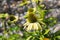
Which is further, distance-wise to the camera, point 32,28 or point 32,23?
point 32,23

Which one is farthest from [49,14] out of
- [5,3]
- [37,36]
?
[5,3]

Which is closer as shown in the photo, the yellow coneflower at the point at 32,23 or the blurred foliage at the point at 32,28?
the yellow coneflower at the point at 32,23

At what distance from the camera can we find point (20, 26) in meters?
4.18

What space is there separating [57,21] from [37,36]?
565mm

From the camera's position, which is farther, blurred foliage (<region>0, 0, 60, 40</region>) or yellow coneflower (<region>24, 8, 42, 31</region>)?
blurred foliage (<region>0, 0, 60, 40</region>)

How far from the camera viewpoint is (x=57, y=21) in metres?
4.16

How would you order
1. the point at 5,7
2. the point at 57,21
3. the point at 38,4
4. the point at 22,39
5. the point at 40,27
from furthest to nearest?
1. the point at 5,7
2. the point at 38,4
3. the point at 57,21
4. the point at 22,39
5. the point at 40,27

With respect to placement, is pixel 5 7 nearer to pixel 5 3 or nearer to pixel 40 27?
pixel 5 3

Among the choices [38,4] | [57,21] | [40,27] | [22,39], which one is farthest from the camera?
[38,4]

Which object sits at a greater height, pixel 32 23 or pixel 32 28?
pixel 32 23

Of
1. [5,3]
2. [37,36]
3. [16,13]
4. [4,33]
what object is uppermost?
[5,3]

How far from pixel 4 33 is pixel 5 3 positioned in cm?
122

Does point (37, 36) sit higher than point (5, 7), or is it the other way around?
point (5, 7)

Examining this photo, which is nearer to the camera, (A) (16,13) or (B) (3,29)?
(B) (3,29)
